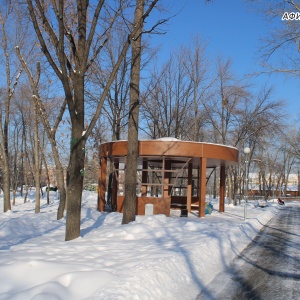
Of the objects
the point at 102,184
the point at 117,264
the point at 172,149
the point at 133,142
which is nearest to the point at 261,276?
the point at 117,264

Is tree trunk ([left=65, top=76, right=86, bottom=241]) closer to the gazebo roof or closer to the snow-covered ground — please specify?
the snow-covered ground

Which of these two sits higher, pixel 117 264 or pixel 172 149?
pixel 172 149

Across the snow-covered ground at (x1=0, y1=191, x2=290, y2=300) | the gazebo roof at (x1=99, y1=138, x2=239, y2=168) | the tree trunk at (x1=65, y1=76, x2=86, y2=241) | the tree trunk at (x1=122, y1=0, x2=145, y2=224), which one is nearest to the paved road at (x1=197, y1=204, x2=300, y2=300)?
the snow-covered ground at (x1=0, y1=191, x2=290, y2=300)

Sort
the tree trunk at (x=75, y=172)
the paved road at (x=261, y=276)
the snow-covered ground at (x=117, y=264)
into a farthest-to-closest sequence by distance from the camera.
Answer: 1. the tree trunk at (x=75, y=172)
2. the paved road at (x=261, y=276)
3. the snow-covered ground at (x=117, y=264)

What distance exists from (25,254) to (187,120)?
30.9 metres

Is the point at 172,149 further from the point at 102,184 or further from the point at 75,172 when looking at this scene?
the point at 75,172

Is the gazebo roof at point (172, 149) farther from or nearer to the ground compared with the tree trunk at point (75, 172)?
farther from the ground

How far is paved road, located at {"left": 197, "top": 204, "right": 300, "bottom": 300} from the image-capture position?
5.68 metres

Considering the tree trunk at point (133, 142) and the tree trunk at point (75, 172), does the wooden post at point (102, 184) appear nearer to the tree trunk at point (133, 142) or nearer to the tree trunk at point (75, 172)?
the tree trunk at point (133, 142)

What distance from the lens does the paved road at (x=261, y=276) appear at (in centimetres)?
568

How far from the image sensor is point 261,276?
689 cm

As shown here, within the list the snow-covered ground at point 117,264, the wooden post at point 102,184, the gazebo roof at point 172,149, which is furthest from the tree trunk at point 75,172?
the wooden post at point 102,184

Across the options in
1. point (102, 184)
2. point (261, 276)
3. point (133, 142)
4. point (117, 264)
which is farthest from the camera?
point (102, 184)

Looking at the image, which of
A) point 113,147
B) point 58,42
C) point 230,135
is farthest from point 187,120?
point 58,42
